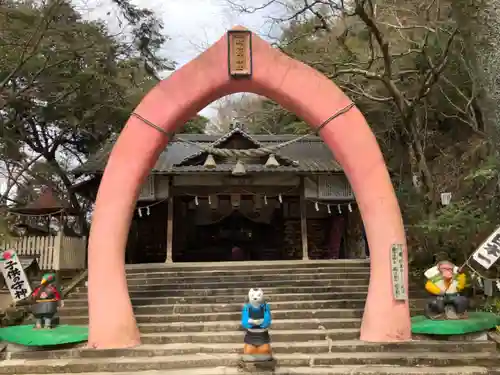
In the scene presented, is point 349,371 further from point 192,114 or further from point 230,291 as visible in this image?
point 192,114

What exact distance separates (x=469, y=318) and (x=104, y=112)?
44.5 feet

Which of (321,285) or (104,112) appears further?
(104,112)

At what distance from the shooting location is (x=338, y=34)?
44.9 feet

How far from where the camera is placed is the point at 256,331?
659cm

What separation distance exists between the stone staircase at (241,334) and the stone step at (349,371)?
0.05 feet

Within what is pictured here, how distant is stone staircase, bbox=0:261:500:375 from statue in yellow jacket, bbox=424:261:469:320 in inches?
25.6

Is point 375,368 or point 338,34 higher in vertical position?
point 338,34

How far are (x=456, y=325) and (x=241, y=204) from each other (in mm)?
9563

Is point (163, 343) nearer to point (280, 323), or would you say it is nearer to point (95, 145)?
point (280, 323)

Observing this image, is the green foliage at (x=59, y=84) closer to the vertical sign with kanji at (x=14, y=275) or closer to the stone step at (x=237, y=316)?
the vertical sign with kanji at (x=14, y=275)

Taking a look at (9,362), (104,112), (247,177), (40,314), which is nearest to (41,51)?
(104,112)

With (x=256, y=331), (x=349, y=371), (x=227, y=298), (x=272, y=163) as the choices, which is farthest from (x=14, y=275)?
(x=272, y=163)

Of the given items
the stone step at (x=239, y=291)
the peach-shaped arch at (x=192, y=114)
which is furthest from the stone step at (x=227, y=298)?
the peach-shaped arch at (x=192, y=114)

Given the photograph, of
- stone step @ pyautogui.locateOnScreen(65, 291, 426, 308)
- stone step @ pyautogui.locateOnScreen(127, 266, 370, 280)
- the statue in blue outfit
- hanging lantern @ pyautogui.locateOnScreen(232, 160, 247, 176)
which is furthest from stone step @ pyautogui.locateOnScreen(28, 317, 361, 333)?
hanging lantern @ pyautogui.locateOnScreen(232, 160, 247, 176)
